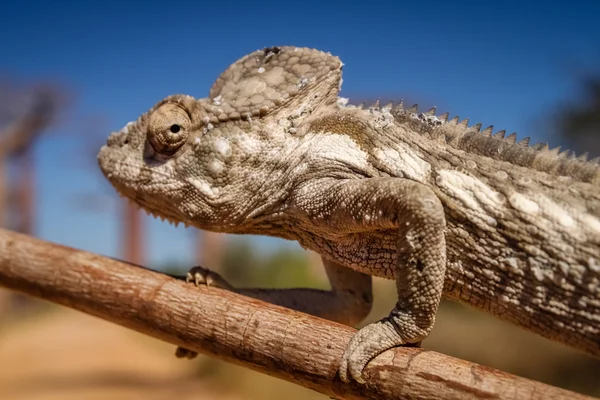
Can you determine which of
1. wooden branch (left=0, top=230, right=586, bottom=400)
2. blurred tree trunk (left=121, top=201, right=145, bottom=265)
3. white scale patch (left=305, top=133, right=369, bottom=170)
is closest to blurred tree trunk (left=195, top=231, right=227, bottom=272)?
blurred tree trunk (left=121, top=201, right=145, bottom=265)

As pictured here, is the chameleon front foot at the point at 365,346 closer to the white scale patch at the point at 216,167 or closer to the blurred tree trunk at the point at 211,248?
the white scale patch at the point at 216,167

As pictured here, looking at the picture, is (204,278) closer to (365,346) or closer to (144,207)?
(144,207)

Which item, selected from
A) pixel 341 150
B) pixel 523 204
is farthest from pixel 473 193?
pixel 341 150

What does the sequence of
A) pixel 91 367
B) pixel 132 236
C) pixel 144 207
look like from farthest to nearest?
1. pixel 132 236
2. pixel 91 367
3. pixel 144 207

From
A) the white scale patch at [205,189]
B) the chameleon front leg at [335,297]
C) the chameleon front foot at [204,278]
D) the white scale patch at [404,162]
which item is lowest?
the chameleon front foot at [204,278]

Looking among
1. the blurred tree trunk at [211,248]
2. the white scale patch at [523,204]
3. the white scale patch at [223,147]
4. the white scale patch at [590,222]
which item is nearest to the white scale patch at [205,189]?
the white scale patch at [223,147]

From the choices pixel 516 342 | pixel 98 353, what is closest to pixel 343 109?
pixel 516 342

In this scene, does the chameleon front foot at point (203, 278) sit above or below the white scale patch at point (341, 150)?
below
